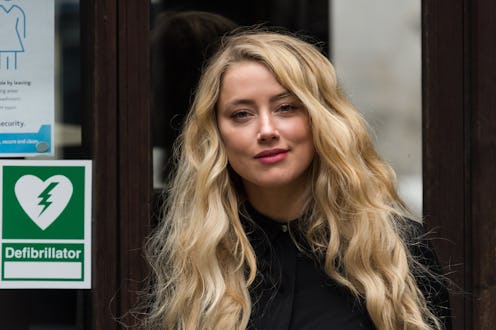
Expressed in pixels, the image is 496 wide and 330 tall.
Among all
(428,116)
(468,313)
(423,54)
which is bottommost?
(468,313)

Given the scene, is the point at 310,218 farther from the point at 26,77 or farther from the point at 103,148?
the point at 26,77

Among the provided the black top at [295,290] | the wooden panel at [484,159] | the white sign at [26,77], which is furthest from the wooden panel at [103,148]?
the wooden panel at [484,159]

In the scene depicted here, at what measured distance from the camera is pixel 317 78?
245cm

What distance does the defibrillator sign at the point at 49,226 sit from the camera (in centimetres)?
313

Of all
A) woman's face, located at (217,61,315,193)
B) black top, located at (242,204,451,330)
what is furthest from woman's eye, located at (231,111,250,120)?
black top, located at (242,204,451,330)

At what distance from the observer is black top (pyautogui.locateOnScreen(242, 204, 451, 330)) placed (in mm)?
2398

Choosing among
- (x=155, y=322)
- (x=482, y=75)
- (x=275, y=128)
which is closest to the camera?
(x=275, y=128)

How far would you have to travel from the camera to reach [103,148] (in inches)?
123

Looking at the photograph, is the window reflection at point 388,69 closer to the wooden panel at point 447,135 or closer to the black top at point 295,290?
the wooden panel at point 447,135

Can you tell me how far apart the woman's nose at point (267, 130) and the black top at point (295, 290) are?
0.29m

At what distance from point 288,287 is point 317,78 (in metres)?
0.59

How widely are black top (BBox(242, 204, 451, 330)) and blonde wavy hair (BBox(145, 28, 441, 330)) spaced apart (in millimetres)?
41

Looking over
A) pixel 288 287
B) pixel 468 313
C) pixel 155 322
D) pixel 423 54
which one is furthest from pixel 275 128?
pixel 468 313

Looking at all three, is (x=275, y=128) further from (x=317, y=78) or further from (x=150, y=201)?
(x=150, y=201)
